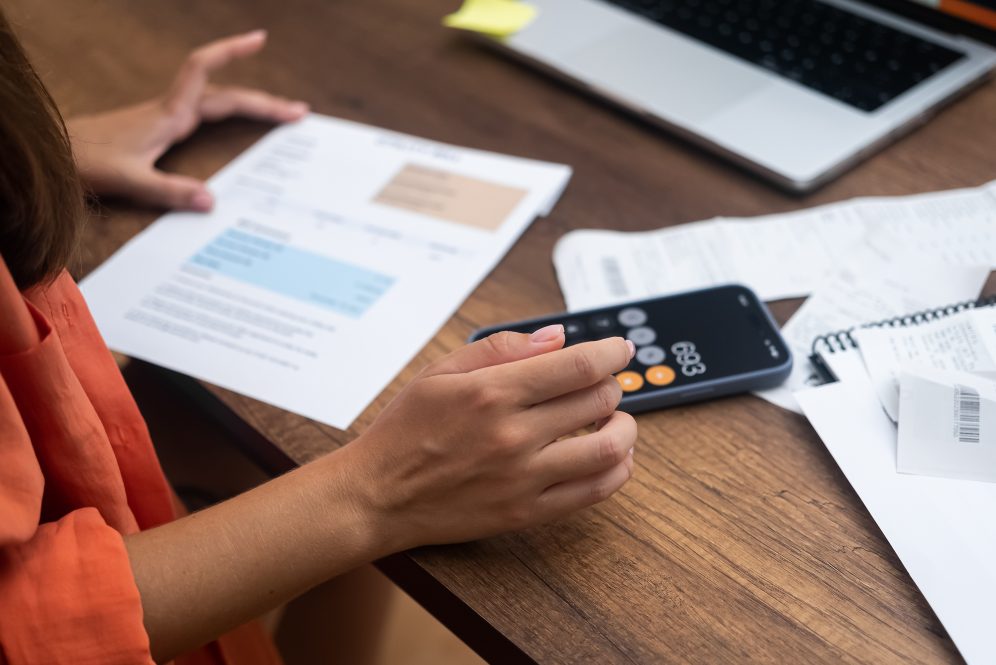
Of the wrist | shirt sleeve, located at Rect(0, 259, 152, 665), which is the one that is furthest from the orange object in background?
shirt sleeve, located at Rect(0, 259, 152, 665)

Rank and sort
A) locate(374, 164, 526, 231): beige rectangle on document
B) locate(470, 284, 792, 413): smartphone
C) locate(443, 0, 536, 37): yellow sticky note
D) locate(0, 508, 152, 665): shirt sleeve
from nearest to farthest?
locate(0, 508, 152, 665): shirt sleeve
locate(470, 284, 792, 413): smartphone
locate(374, 164, 526, 231): beige rectangle on document
locate(443, 0, 536, 37): yellow sticky note

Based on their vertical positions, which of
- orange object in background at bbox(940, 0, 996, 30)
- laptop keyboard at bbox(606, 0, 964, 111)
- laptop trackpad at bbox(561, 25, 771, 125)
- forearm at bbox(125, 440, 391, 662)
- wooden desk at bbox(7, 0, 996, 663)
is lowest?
forearm at bbox(125, 440, 391, 662)

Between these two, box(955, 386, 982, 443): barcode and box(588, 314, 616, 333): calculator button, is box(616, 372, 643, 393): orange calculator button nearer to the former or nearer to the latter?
box(588, 314, 616, 333): calculator button

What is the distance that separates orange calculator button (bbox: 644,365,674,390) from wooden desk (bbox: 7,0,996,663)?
0.02 metres

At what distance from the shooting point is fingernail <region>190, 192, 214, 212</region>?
0.75 metres

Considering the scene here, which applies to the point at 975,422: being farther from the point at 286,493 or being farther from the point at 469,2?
the point at 469,2

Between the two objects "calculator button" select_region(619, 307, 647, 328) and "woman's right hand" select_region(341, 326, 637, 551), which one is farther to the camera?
"calculator button" select_region(619, 307, 647, 328)

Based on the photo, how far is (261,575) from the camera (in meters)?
0.49

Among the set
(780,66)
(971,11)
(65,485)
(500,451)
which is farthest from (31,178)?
(971,11)

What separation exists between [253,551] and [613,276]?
1.03 ft

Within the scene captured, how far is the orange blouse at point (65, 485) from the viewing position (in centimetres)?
43

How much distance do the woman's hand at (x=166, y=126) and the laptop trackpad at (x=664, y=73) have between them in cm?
28

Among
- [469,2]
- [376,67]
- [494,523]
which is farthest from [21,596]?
[469,2]

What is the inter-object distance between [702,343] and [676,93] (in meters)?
0.32
